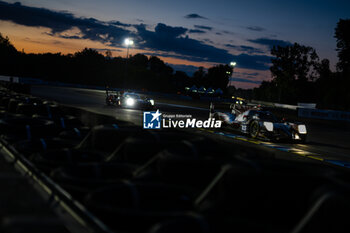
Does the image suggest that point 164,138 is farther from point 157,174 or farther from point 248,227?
point 248,227

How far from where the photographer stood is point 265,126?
1466cm

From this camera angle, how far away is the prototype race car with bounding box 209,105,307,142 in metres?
14.4

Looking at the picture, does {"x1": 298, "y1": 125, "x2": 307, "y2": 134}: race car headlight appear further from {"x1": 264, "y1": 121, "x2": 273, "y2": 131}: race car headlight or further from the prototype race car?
{"x1": 264, "y1": 121, "x2": 273, "y2": 131}: race car headlight

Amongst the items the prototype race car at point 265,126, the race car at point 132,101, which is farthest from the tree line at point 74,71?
the prototype race car at point 265,126

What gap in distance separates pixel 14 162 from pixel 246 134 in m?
13.2

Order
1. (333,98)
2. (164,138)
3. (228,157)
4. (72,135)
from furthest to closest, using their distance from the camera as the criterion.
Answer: (333,98) → (72,135) → (164,138) → (228,157)

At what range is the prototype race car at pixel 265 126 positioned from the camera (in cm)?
1437

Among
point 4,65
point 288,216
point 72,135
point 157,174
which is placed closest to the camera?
point 288,216

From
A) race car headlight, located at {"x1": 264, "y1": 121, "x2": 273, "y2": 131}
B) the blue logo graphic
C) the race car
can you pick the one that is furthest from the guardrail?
the blue logo graphic

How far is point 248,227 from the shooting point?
230 centimetres

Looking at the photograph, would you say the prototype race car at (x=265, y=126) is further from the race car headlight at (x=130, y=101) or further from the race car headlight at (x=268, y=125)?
the race car headlight at (x=130, y=101)

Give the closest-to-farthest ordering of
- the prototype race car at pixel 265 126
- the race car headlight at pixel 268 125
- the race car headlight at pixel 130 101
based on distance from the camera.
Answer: the prototype race car at pixel 265 126
the race car headlight at pixel 268 125
the race car headlight at pixel 130 101

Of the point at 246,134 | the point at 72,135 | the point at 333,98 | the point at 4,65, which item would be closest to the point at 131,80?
the point at 4,65

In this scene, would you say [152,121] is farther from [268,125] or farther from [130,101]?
[130,101]
